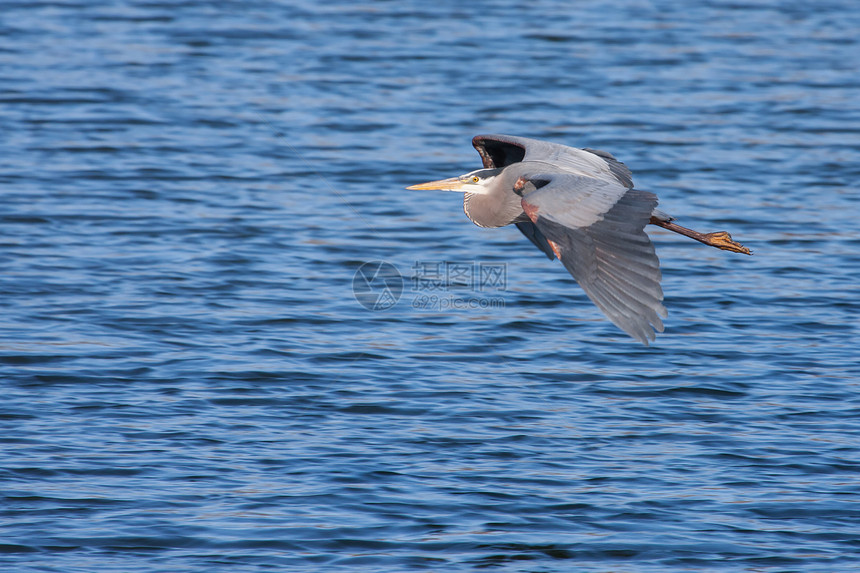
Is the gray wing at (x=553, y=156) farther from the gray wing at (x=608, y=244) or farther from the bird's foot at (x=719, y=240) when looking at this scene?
the gray wing at (x=608, y=244)

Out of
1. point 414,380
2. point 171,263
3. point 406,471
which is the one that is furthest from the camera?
point 171,263

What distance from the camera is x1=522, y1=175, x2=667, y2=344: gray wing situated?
6.37 meters

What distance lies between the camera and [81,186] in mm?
14086

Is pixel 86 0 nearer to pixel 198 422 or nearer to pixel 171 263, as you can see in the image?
pixel 171 263

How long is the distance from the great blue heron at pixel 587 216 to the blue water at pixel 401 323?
1352mm

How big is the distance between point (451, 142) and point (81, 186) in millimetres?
4408

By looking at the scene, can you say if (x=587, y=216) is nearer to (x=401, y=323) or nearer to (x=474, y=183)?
(x=474, y=183)

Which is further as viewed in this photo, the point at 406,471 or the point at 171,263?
the point at 171,263

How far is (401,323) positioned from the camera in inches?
424

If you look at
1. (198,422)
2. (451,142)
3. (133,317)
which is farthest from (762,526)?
(451,142)

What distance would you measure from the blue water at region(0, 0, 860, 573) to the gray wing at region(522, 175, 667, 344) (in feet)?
5.09

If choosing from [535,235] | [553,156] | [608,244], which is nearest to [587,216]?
[608,244]

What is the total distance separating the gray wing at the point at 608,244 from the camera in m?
6.37

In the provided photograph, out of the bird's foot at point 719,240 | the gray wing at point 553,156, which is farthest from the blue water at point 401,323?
the gray wing at point 553,156
